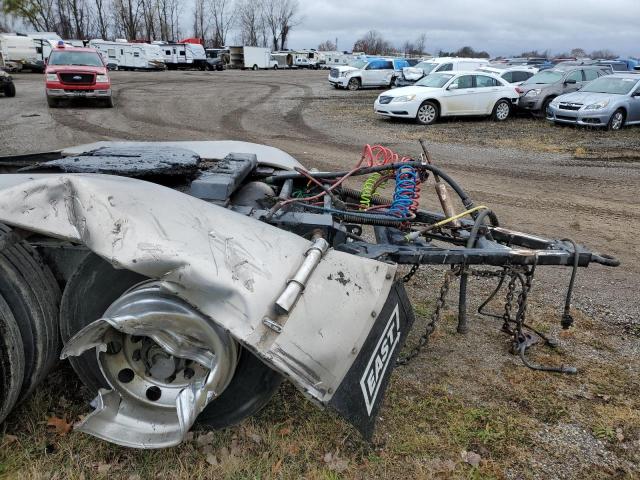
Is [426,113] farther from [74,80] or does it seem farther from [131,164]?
[131,164]

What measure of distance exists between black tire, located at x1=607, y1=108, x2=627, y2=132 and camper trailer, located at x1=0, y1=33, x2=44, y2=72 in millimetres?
32908

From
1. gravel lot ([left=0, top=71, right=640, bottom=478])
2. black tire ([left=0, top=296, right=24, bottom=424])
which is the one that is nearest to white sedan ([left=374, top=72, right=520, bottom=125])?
gravel lot ([left=0, top=71, right=640, bottom=478])

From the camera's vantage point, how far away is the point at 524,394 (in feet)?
10.3

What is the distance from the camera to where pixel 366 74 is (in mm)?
26328

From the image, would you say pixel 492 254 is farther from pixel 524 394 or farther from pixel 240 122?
pixel 240 122

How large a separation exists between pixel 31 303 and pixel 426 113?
45.1ft

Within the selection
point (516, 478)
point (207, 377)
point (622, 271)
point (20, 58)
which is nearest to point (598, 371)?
point (516, 478)

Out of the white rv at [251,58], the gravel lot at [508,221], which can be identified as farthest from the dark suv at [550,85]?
the white rv at [251,58]

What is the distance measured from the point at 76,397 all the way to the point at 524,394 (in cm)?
246

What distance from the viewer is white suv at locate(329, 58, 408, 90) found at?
1030 inches

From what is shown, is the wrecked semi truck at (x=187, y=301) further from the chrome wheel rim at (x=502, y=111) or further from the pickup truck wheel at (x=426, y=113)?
the chrome wheel rim at (x=502, y=111)

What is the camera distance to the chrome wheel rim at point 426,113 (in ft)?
48.9

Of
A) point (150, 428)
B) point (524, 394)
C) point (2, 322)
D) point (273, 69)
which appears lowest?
point (273, 69)

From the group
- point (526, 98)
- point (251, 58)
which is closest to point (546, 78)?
point (526, 98)
